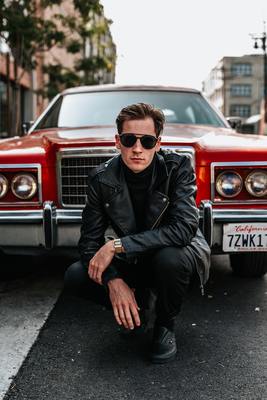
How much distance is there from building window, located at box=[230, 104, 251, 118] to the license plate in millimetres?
88525

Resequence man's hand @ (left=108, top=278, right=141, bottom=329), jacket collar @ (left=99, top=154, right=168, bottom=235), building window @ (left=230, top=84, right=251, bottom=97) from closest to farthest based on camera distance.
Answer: man's hand @ (left=108, top=278, right=141, bottom=329) < jacket collar @ (left=99, top=154, right=168, bottom=235) < building window @ (left=230, top=84, right=251, bottom=97)

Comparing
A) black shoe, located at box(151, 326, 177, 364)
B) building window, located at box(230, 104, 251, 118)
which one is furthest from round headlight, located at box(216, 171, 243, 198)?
building window, located at box(230, 104, 251, 118)

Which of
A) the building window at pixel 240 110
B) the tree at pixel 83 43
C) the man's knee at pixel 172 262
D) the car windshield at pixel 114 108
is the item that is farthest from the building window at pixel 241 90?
the man's knee at pixel 172 262

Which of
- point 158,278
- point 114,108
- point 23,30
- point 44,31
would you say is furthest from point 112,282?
point 44,31

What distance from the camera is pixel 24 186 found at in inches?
135

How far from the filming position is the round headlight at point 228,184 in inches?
134

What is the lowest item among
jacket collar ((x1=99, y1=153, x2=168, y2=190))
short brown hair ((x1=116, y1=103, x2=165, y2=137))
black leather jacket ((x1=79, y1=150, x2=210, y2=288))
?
black leather jacket ((x1=79, y1=150, x2=210, y2=288))

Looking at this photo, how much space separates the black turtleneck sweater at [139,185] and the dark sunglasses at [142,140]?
5.9 inches

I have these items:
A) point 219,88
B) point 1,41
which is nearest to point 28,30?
point 1,41

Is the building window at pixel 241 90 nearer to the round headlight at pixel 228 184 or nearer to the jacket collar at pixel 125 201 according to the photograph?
the round headlight at pixel 228 184

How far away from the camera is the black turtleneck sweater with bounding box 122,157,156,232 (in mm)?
2729

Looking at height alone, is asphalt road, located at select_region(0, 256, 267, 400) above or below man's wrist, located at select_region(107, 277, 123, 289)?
below

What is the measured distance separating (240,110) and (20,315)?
89946 mm

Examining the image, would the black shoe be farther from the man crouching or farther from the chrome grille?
the chrome grille
